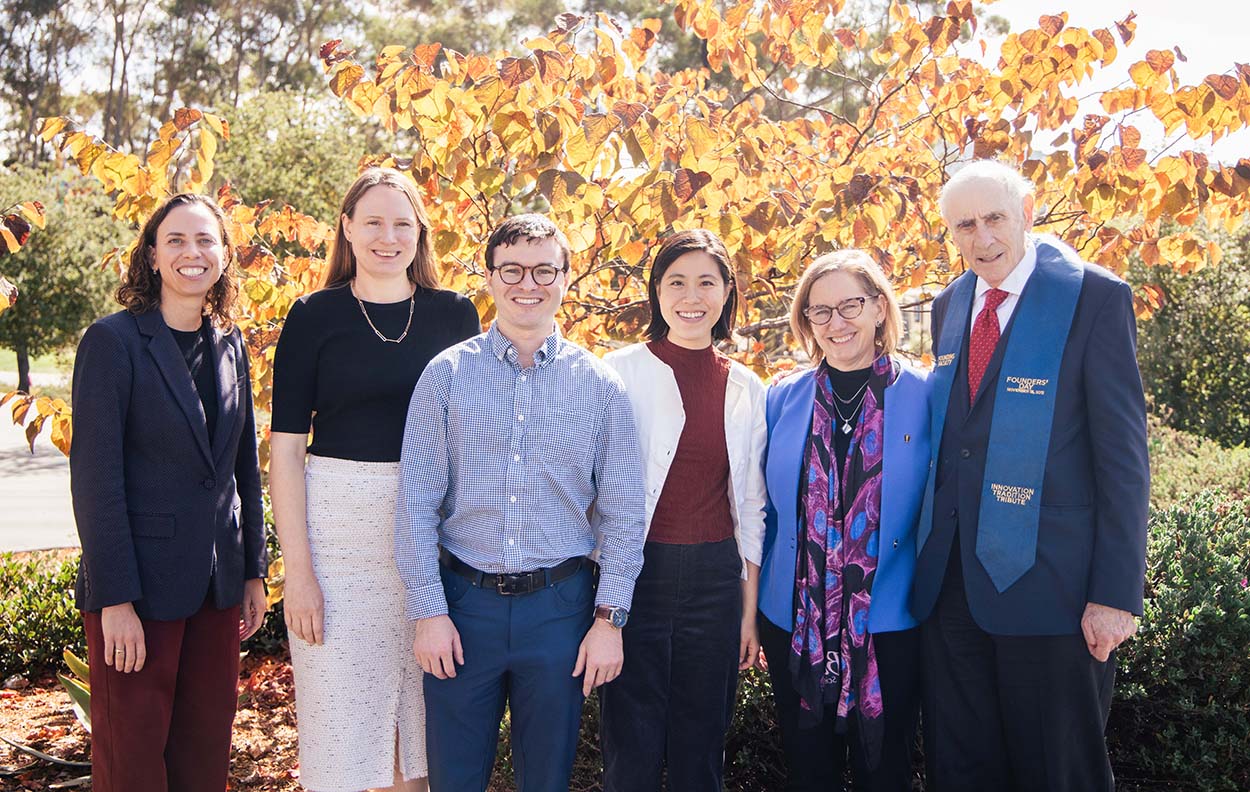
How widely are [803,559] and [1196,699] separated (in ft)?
6.26

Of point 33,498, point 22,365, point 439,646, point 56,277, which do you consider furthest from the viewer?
Answer: point 22,365

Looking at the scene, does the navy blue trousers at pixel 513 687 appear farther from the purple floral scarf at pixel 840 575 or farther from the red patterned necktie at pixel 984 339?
the red patterned necktie at pixel 984 339

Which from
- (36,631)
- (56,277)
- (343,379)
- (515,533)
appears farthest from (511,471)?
(56,277)

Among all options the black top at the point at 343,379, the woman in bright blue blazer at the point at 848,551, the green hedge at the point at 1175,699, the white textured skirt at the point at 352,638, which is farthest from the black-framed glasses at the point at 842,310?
the green hedge at the point at 1175,699

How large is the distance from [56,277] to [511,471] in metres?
19.1

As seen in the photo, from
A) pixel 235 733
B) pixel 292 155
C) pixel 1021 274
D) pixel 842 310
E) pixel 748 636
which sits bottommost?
pixel 235 733

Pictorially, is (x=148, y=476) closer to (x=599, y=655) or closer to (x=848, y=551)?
(x=599, y=655)

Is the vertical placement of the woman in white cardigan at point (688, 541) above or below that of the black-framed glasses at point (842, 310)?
below

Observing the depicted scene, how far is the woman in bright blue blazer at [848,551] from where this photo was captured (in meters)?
2.93

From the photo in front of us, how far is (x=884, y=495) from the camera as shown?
2941 mm

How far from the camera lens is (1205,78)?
11.6 ft

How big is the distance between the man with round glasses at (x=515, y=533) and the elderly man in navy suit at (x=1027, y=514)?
95 cm

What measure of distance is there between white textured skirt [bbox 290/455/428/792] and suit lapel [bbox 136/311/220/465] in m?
0.31

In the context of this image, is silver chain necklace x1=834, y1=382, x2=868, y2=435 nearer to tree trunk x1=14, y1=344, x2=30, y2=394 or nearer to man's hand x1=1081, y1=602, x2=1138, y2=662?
man's hand x1=1081, y1=602, x2=1138, y2=662
